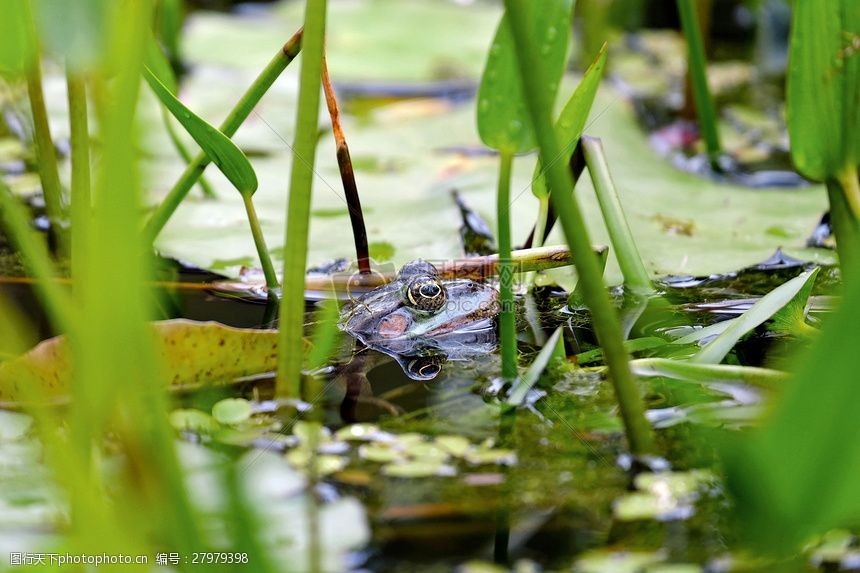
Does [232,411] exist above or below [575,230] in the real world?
below

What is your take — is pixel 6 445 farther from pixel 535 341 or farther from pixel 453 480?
pixel 535 341

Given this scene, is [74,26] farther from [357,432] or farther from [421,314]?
[421,314]

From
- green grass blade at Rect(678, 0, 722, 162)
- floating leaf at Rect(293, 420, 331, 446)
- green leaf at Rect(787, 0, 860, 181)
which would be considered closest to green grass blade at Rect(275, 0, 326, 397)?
floating leaf at Rect(293, 420, 331, 446)

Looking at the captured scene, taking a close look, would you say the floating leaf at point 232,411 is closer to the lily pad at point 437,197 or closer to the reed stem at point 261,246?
the reed stem at point 261,246

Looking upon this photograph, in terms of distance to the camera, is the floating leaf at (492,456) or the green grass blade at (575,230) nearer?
the green grass blade at (575,230)

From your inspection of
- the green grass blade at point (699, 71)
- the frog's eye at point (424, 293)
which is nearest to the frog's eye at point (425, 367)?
the frog's eye at point (424, 293)

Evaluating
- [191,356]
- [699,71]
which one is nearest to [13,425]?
[191,356]
